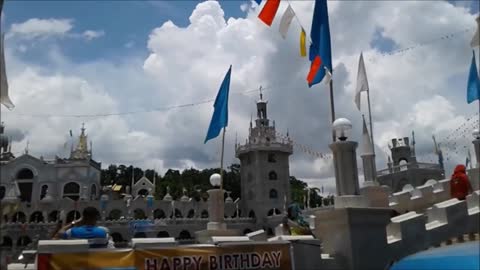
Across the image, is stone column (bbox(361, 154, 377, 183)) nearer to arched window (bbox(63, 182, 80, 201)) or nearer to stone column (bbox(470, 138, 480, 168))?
stone column (bbox(470, 138, 480, 168))

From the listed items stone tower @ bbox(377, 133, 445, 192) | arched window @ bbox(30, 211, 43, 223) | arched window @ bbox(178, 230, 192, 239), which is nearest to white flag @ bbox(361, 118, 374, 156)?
stone tower @ bbox(377, 133, 445, 192)

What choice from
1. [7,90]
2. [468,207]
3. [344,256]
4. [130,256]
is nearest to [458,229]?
[468,207]

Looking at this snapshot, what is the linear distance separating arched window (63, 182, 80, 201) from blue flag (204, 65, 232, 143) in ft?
176

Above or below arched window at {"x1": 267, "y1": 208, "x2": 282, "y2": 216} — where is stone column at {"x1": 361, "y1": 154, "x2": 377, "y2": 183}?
above

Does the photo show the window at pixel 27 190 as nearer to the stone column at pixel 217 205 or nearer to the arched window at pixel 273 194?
the arched window at pixel 273 194

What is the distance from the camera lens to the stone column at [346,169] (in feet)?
32.7

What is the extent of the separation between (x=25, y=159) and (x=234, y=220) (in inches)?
1159

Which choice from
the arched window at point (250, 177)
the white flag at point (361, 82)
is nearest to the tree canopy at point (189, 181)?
the arched window at point (250, 177)

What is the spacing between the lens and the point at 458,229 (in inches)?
420

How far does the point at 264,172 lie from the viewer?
64750 mm

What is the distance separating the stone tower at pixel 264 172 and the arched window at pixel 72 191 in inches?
896

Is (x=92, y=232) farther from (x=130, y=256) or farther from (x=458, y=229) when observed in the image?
(x=458, y=229)

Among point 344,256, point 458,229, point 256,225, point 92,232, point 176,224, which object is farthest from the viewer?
point 256,225

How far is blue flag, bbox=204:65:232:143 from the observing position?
14.7m
